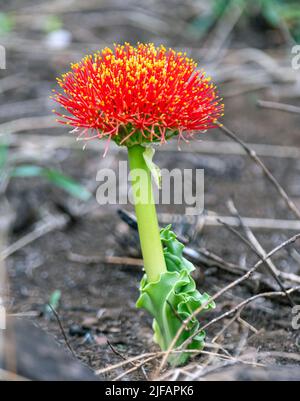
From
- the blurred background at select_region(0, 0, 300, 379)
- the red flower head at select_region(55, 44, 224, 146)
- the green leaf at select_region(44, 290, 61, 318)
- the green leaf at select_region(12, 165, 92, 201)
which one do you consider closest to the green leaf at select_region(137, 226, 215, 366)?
the blurred background at select_region(0, 0, 300, 379)

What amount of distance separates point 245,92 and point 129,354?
2.84 meters

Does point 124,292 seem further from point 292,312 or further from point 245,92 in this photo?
point 245,92

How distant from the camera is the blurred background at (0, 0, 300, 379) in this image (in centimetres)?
274

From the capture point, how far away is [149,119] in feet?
6.38

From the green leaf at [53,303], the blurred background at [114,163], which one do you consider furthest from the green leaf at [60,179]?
the green leaf at [53,303]

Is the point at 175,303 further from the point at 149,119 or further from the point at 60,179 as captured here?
the point at 60,179

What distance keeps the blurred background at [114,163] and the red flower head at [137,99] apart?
685 millimetres

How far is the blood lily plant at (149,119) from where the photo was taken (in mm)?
1956

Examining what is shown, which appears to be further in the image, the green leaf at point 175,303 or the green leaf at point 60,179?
the green leaf at point 60,179

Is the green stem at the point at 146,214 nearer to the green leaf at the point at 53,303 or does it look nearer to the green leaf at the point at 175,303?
the green leaf at the point at 175,303

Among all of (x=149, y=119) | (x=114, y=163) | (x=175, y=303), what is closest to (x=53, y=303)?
(x=175, y=303)

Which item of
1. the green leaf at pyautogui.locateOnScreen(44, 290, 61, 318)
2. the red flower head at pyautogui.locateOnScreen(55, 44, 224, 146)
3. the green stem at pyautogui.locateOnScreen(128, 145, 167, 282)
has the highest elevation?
the red flower head at pyautogui.locateOnScreen(55, 44, 224, 146)

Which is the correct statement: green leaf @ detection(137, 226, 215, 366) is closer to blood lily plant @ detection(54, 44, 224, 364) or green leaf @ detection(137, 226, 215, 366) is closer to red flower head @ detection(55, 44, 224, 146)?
blood lily plant @ detection(54, 44, 224, 364)
